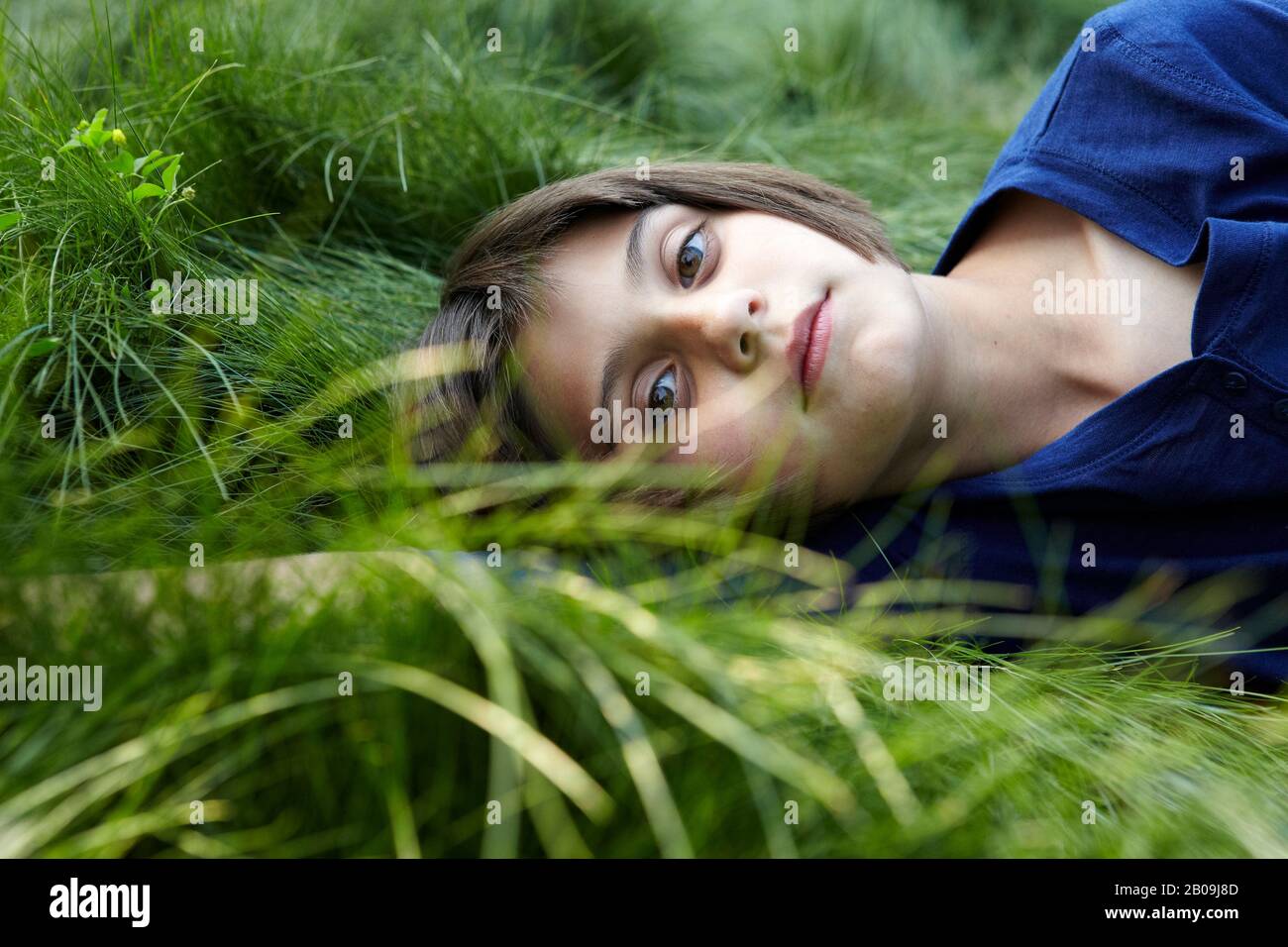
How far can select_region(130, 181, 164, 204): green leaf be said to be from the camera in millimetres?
1240

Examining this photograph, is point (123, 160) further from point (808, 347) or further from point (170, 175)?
point (808, 347)

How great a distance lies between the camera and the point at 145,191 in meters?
1.25

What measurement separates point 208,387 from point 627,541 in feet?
1.96

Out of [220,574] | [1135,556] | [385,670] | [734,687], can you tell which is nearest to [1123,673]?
[1135,556]

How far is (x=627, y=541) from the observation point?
0.98 m

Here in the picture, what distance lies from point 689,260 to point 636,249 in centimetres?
7

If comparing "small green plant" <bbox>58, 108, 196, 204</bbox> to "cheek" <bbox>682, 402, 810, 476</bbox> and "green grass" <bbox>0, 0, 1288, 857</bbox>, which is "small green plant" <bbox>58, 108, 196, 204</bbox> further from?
"cheek" <bbox>682, 402, 810, 476</bbox>

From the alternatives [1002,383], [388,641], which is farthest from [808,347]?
[388,641]

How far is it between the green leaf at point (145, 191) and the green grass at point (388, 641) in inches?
1.3

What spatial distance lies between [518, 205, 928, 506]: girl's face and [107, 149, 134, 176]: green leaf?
1.64ft

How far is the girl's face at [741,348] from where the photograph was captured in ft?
4.21

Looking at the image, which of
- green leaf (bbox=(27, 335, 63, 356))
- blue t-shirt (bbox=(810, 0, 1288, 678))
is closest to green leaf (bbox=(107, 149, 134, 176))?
green leaf (bbox=(27, 335, 63, 356))

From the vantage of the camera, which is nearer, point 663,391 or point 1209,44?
point 663,391
